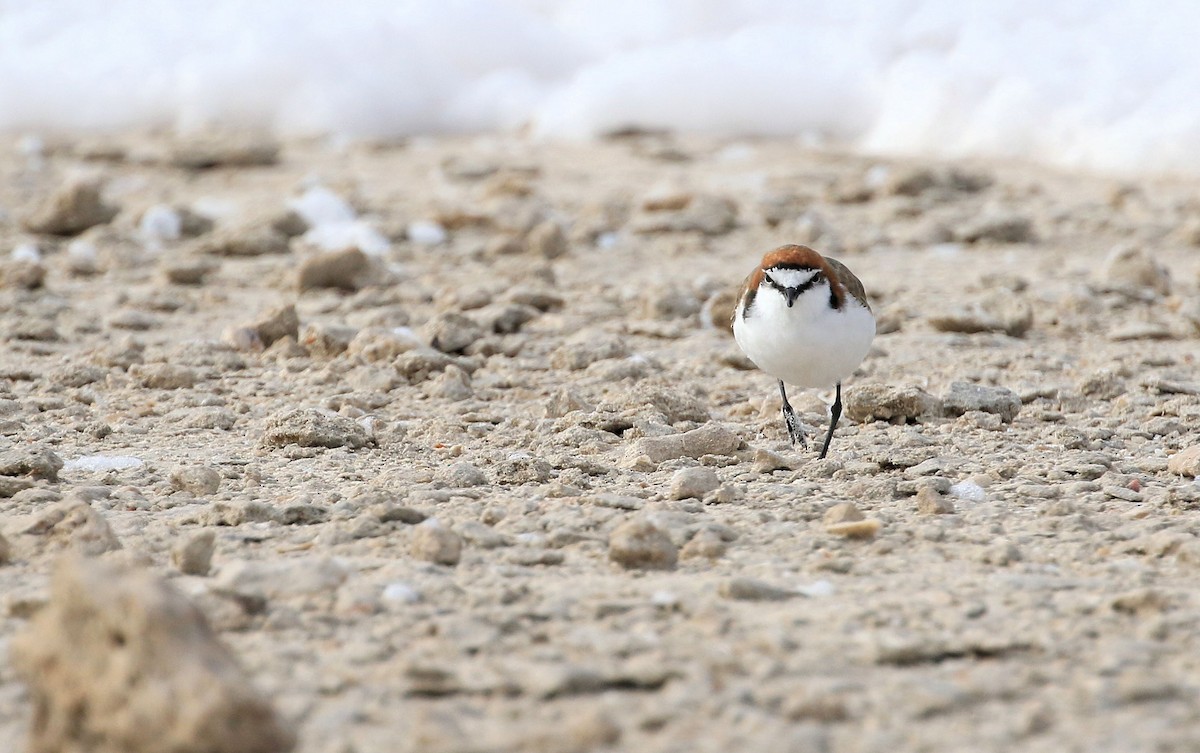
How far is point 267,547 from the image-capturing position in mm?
4070

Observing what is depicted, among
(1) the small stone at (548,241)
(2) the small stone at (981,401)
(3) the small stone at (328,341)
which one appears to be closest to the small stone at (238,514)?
(3) the small stone at (328,341)

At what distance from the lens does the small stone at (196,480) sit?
15.3 feet

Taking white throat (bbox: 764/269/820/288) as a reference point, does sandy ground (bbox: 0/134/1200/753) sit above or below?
below

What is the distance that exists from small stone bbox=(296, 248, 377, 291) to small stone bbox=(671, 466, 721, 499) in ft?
12.1

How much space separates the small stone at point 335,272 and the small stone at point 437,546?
4139 mm

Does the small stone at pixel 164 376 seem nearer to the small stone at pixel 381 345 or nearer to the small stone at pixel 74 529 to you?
the small stone at pixel 381 345

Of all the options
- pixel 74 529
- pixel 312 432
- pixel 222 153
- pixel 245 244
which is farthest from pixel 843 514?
pixel 222 153

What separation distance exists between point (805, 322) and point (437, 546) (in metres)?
1.92

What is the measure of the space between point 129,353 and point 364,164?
16.9 ft

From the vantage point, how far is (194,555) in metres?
3.81

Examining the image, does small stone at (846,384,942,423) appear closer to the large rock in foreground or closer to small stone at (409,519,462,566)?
small stone at (409,519,462,566)

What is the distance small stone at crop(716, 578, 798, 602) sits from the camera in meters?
3.62

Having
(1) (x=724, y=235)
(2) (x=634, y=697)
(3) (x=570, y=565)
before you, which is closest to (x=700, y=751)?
(2) (x=634, y=697)

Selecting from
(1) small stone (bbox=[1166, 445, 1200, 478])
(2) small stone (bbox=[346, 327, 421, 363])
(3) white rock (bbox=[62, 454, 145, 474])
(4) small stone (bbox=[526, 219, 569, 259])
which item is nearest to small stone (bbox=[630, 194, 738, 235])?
(4) small stone (bbox=[526, 219, 569, 259])
